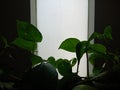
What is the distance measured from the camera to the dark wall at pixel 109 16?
1416 mm

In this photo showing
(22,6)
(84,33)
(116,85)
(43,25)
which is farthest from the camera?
(84,33)

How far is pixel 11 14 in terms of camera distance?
112cm

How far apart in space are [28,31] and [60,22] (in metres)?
0.95

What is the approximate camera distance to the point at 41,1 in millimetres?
1357

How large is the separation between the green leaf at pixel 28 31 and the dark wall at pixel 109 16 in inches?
39.1

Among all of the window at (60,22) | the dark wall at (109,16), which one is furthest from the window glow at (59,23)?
the dark wall at (109,16)

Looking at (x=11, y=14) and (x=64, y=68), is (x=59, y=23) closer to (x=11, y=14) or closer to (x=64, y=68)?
(x=11, y=14)

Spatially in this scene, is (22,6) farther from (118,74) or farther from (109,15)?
(118,74)

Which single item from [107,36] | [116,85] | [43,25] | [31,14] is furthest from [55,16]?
[116,85]

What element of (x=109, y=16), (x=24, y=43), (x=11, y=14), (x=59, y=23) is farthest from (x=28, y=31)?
(x=109, y=16)

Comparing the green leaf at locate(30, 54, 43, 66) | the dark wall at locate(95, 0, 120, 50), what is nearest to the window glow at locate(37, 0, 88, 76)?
the dark wall at locate(95, 0, 120, 50)

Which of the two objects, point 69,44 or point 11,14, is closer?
point 69,44

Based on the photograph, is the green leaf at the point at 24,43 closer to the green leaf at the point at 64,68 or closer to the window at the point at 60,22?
the green leaf at the point at 64,68

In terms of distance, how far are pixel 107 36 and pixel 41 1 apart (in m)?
0.91
